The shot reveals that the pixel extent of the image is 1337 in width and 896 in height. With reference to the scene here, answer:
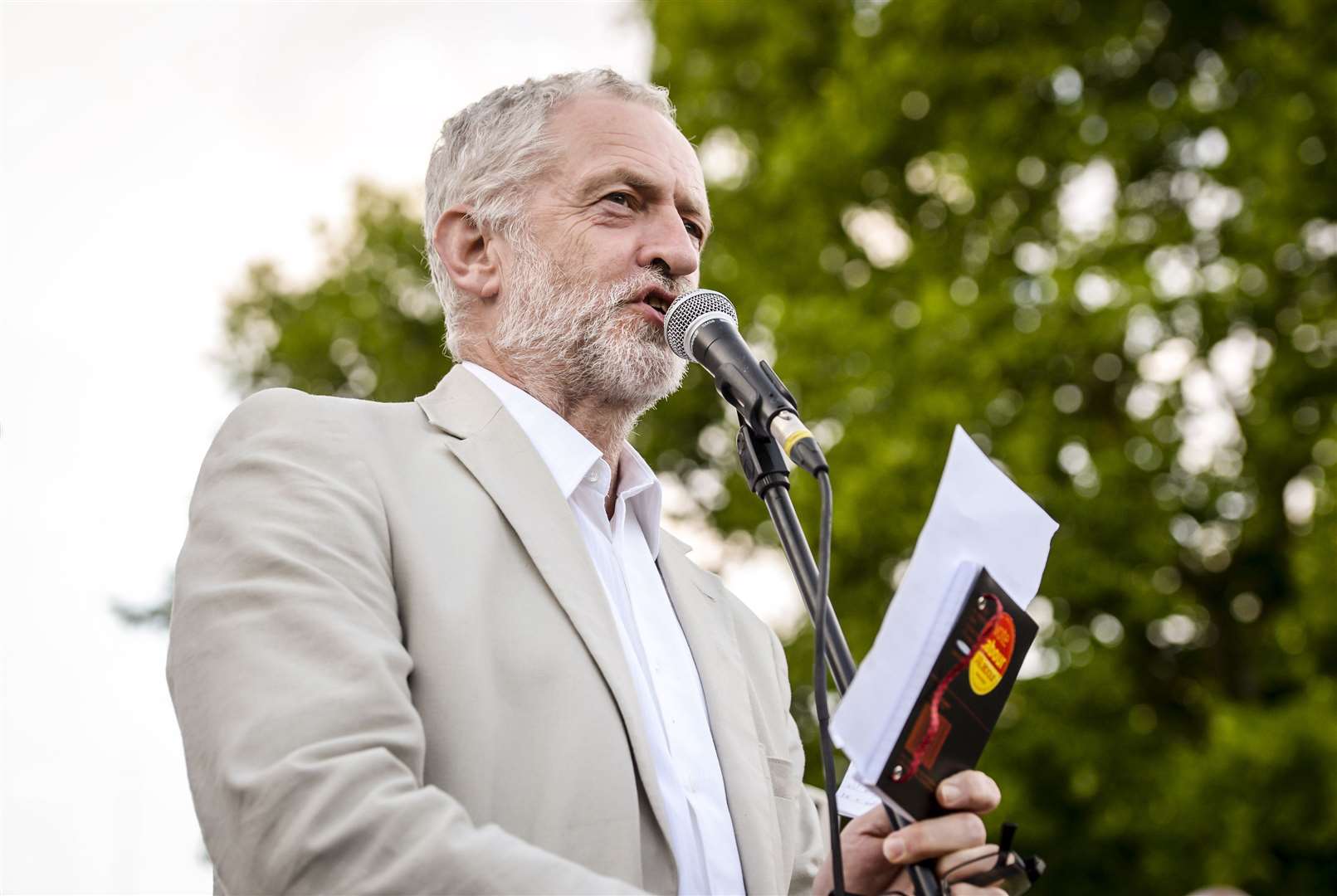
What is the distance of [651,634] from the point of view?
2.45 metres

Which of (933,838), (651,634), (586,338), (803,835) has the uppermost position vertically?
(586,338)

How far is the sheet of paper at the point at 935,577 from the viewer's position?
65.9 inches

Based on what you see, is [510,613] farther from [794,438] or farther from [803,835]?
[803,835]

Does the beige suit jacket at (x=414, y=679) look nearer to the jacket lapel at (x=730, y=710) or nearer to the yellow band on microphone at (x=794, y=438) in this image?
the jacket lapel at (x=730, y=710)

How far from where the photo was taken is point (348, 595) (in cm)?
190

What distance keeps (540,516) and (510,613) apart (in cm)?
23

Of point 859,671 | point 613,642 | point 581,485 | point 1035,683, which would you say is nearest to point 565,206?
point 581,485

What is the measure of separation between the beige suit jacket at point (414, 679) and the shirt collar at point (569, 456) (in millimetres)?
108

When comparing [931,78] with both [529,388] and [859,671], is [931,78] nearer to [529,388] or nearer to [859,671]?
[529,388]

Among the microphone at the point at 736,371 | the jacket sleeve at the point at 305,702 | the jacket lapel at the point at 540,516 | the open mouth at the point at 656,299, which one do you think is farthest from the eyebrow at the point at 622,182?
the jacket sleeve at the point at 305,702

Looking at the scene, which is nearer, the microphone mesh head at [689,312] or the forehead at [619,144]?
the microphone mesh head at [689,312]

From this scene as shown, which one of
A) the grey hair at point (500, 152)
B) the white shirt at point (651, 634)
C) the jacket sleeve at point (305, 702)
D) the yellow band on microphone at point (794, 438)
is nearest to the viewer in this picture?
the jacket sleeve at point (305, 702)

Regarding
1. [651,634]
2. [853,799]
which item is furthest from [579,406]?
[853,799]

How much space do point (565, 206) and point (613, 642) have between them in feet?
3.19
